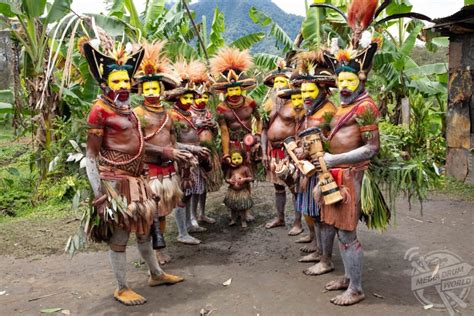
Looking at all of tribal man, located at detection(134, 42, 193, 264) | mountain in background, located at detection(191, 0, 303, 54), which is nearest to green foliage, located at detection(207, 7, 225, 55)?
tribal man, located at detection(134, 42, 193, 264)

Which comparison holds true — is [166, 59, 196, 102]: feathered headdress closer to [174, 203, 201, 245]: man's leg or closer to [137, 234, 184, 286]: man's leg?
[174, 203, 201, 245]: man's leg

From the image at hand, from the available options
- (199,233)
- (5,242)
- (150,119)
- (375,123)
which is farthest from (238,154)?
(5,242)

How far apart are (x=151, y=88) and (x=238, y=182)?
184 centimetres

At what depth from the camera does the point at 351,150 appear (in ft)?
12.1

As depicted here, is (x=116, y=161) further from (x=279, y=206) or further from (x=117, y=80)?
(x=279, y=206)

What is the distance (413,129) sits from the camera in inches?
351

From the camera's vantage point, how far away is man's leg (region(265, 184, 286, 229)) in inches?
232

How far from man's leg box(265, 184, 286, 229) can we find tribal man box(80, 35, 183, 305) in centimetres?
232

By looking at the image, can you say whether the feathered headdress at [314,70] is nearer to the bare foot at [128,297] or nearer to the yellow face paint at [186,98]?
the yellow face paint at [186,98]

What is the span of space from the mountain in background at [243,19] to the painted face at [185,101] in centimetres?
3467

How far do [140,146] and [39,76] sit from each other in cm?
395

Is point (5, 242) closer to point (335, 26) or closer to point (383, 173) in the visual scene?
point (383, 173)

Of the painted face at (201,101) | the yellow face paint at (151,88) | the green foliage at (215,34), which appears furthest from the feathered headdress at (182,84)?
the green foliage at (215,34)

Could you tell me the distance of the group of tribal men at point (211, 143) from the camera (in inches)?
144
